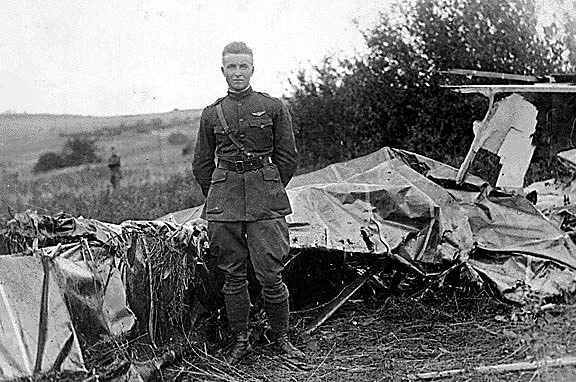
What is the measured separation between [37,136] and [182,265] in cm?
385

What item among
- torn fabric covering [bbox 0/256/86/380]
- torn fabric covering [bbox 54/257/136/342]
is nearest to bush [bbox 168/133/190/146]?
torn fabric covering [bbox 54/257/136/342]

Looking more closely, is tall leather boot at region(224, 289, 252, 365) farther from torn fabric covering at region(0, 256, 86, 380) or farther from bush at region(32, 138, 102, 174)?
bush at region(32, 138, 102, 174)

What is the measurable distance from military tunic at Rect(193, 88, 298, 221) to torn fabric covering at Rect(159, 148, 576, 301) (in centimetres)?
66

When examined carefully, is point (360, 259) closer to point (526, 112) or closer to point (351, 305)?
point (351, 305)

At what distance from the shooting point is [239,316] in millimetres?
5309

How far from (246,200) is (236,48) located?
97 cm

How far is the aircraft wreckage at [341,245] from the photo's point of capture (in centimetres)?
405

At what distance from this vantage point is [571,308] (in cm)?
581

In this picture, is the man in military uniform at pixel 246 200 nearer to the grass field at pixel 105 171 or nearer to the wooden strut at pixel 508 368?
the wooden strut at pixel 508 368

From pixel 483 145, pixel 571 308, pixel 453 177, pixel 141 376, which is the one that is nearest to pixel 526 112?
pixel 483 145

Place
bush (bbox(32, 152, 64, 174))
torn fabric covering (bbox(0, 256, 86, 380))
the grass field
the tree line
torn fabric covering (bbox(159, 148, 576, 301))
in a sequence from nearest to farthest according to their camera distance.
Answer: torn fabric covering (bbox(0, 256, 86, 380)) < torn fabric covering (bbox(159, 148, 576, 301)) < the grass field < bush (bbox(32, 152, 64, 174)) < the tree line

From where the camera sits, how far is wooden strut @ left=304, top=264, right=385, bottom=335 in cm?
614

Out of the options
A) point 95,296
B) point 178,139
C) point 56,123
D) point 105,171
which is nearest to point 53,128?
point 56,123

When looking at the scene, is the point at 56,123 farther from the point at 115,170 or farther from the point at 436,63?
the point at 436,63
